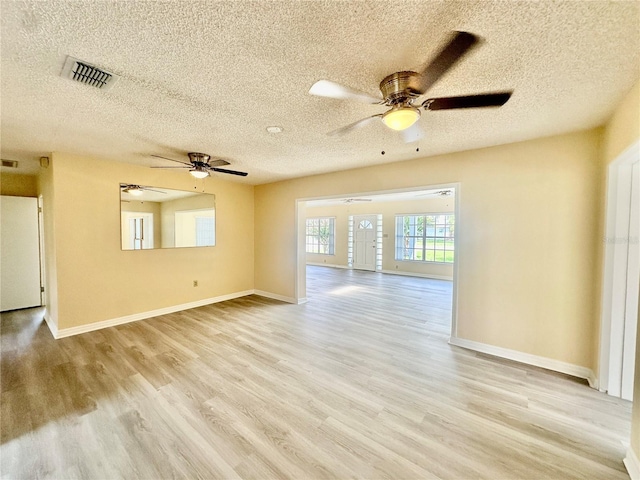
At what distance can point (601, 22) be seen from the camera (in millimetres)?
1179

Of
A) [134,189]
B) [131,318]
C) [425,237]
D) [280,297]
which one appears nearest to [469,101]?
[134,189]

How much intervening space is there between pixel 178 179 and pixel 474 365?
197 inches

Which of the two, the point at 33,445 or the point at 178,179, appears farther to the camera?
the point at 178,179

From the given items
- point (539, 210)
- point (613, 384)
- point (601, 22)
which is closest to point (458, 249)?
point (539, 210)

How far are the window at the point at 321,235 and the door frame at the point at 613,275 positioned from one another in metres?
8.11

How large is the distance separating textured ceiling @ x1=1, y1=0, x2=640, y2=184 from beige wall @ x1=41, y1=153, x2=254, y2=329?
2.83 feet

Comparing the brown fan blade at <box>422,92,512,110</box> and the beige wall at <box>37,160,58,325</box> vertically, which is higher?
the brown fan blade at <box>422,92,512,110</box>

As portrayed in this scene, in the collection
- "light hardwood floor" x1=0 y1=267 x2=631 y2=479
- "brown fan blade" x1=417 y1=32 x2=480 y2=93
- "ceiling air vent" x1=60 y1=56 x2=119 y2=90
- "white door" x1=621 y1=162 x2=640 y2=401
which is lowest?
"light hardwood floor" x1=0 y1=267 x2=631 y2=479

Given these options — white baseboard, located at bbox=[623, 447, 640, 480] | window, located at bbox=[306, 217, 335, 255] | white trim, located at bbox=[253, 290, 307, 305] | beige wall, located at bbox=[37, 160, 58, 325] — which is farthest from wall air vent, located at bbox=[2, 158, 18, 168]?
window, located at bbox=[306, 217, 335, 255]

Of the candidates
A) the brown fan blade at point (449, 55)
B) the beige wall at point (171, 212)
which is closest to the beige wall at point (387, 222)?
the beige wall at point (171, 212)

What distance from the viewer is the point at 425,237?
314 inches

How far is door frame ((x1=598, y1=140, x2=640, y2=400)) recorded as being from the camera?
6.98 ft

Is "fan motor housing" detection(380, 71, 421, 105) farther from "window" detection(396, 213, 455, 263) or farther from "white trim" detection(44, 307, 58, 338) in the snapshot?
"window" detection(396, 213, 455, 263)

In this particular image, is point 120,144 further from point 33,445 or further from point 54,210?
point 33,445
